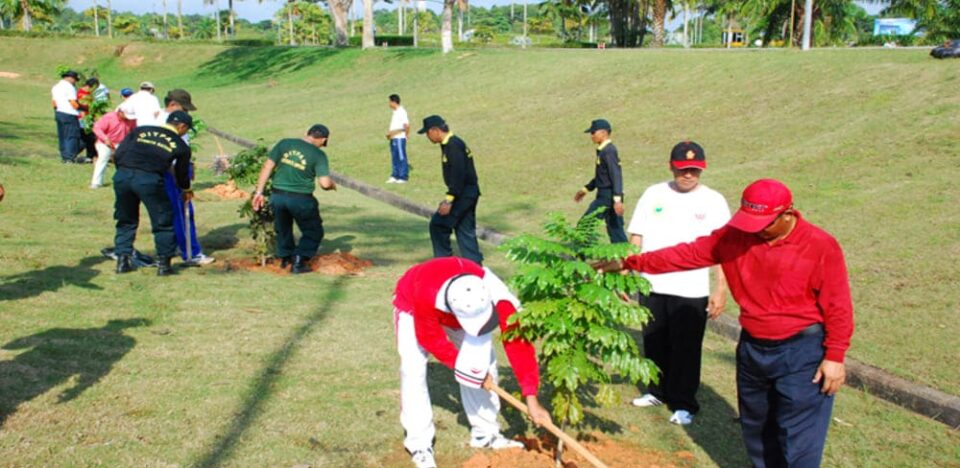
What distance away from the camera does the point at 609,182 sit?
9625 millimetres

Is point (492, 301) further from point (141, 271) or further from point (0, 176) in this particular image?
point (0, 176)

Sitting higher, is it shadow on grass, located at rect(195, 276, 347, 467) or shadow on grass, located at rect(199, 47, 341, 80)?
shadow on grass, located at rect(199, 47, 341, 80)

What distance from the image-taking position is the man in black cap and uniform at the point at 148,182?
8.53 m

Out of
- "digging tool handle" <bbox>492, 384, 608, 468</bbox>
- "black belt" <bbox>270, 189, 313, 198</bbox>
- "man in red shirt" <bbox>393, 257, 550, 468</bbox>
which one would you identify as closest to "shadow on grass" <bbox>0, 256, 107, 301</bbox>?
"black belt" <bbox>270, 189, 313, 198</bbox>

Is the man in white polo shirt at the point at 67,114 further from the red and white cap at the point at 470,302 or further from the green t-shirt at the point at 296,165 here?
the red and white cap at the point at 470,302

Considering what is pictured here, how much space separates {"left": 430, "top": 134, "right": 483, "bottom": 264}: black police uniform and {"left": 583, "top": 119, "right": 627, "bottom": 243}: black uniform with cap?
1.36 m

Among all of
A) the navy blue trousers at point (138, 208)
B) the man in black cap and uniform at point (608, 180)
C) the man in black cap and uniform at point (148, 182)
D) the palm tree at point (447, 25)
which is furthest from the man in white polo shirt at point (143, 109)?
the palm tree at point (447, 25)

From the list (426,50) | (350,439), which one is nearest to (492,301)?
(350,439)

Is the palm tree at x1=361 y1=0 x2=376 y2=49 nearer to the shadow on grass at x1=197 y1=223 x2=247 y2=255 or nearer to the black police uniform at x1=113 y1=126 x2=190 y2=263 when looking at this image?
the shadow on grass at x1=197 y1=223 x2=247 y2=255

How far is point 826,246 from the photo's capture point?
3.96m

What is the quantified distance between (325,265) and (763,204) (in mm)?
6791

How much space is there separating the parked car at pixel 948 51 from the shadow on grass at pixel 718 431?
56.8ft

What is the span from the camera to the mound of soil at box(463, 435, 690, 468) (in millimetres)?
4824

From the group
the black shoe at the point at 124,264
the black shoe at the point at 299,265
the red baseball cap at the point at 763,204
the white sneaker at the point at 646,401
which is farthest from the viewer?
the black shoe at the point at 299,265
